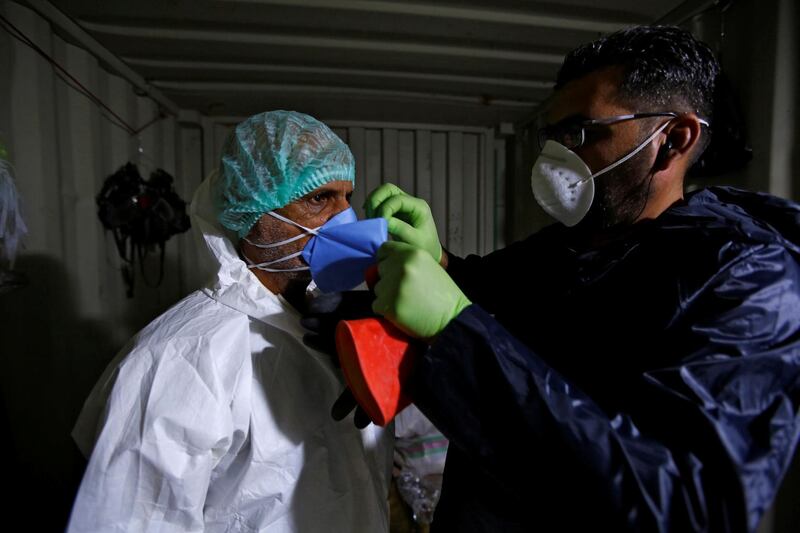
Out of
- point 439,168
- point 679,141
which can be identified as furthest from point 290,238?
point 439,168

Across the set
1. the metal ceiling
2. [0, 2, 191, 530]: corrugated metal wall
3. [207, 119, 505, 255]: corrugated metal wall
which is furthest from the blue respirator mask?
[207, 119, 505, 255]: corrugated metal wall

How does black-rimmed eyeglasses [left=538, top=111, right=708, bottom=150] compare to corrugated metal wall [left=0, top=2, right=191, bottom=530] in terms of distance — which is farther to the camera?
corrugated metal wall [left=0, top=2, right=191, bottom=530]

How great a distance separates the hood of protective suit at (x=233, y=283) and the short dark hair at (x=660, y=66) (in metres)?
1.25

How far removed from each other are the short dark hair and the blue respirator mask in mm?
850

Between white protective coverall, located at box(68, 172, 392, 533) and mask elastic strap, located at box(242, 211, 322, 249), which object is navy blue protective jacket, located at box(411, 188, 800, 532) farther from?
mask elastic strap, located at box(242, 211, 322, 249)

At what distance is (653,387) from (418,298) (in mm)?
524

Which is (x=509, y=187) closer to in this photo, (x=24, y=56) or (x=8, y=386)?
(x=24, y=56)

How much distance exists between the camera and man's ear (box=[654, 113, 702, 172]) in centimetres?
112

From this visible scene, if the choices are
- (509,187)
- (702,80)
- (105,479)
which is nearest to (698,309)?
(702,80)

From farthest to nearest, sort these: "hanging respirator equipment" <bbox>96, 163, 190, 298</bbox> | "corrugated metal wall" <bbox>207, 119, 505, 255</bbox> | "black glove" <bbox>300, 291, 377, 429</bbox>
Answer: "corrugated metal wall" <bbox>207, 119, 505, 255</bbox> → "hanging respirator equipment" <bbox>96, 163, 190, 298</bbox> → "black glove" <bbox>300, 291, 377, 429</bbox>

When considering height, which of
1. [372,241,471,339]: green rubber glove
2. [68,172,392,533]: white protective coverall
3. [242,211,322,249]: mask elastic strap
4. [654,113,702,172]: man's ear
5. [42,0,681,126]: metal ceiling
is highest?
[42,0,681,126]: metal ceiling

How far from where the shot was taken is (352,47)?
243cm

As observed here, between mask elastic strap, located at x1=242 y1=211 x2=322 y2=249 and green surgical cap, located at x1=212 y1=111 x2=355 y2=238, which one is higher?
green surgical cap, located at x1=212 y1=111 x2=355 y2=238

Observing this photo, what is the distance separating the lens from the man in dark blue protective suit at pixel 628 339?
72cm
